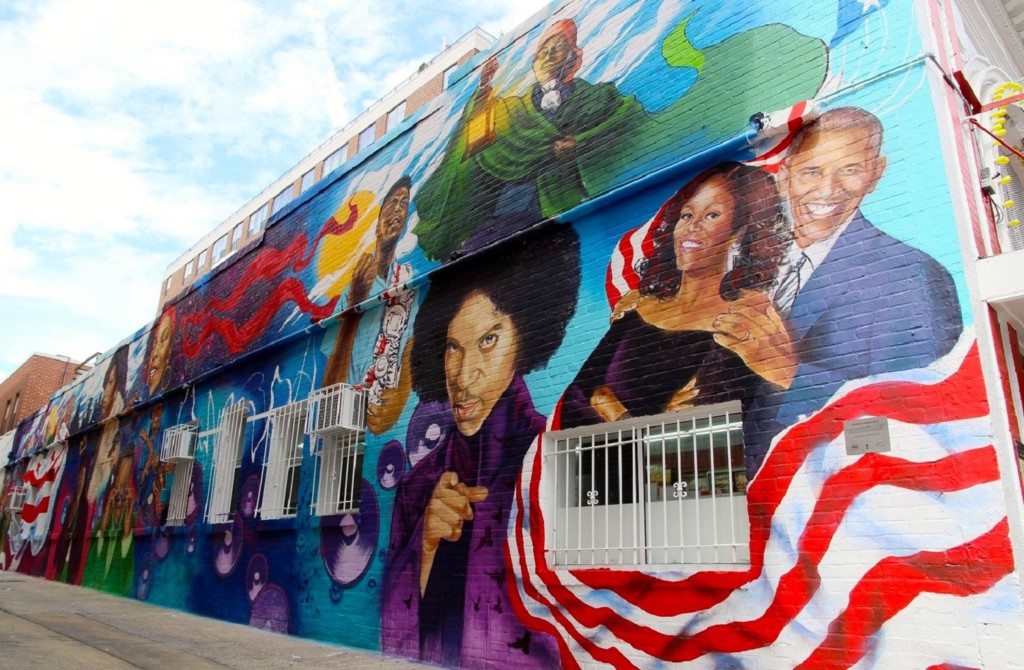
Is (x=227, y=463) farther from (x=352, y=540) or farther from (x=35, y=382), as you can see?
(x=35, y=382)

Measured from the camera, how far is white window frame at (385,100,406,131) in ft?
101

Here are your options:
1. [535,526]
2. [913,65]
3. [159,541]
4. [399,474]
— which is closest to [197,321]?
[159,541]

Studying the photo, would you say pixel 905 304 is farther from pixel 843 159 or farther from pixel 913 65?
pixel 913 65

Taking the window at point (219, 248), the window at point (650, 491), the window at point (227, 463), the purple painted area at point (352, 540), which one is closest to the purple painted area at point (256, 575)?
the window at point (227, 463)

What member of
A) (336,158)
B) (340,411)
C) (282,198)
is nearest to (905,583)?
(340,411)

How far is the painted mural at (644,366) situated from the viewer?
4512mm

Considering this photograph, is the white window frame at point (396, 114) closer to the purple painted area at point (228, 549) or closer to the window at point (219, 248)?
the window at point (219, 248)

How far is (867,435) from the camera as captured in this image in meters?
4.61

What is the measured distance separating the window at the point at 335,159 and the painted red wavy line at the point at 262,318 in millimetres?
22329

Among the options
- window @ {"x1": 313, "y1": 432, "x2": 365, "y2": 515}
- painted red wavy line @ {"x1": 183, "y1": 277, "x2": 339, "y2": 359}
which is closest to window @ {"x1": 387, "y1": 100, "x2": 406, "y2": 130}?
painted red wavy line @ {"x1": 183, "y1": 277, "x2": 339, "y2": 359}

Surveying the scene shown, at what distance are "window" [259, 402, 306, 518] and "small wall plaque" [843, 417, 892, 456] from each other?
7.10 meters

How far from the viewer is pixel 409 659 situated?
23.6ft

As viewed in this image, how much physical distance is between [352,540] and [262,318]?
4.52 meters

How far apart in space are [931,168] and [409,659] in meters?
6.10
